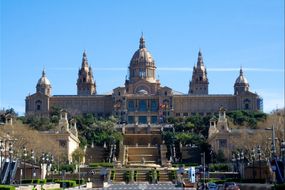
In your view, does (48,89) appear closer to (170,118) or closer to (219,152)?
(170,118)

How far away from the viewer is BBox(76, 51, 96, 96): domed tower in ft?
522

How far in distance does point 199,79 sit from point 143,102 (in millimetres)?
16511

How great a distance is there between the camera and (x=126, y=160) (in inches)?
4048

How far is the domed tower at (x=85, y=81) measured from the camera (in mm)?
159000

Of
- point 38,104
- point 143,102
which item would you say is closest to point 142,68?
point 143,102

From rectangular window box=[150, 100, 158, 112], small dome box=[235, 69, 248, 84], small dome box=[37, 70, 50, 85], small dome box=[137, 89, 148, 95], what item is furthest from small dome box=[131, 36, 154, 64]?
small dome box=[235, 69, 248, 84]

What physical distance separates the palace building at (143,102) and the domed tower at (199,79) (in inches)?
143

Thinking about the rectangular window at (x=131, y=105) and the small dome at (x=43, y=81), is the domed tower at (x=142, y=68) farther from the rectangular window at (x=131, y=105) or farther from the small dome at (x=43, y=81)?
the small dome at (x=43, y=81)

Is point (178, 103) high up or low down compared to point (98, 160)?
up

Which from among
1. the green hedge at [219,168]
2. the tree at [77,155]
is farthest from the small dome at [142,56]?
the green hedge at [219,168]

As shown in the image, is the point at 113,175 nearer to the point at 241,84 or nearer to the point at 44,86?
the point at 44,86

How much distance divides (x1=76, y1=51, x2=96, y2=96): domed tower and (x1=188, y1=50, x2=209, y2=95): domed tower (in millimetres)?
21700

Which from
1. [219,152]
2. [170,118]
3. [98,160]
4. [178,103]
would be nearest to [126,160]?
[98,160]

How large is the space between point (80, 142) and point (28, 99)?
4495 cm
